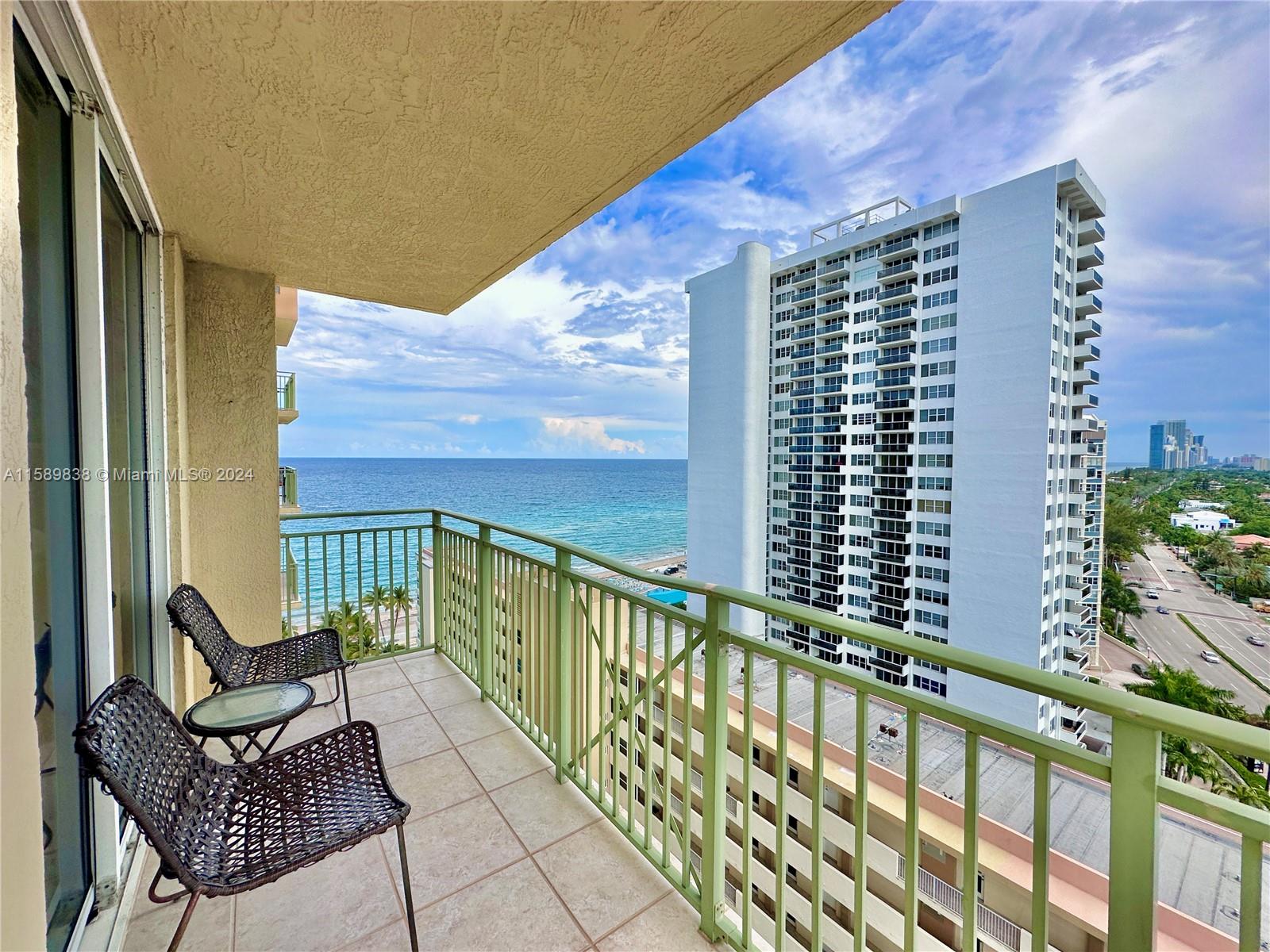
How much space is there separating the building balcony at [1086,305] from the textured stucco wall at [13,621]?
20064 mm

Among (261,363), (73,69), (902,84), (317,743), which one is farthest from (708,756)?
(902,84)

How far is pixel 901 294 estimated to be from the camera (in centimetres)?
1680

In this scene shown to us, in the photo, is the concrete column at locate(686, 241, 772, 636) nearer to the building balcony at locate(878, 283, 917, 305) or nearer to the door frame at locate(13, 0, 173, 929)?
the building balcony at locate(878, 283, 917, 305)

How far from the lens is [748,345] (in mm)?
20141

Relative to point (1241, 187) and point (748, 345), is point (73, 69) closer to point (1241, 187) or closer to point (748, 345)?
point (1241, 187)

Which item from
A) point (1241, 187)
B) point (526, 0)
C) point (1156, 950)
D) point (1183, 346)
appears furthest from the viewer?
point (1183, 346)

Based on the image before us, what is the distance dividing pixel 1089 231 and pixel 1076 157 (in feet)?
7.13

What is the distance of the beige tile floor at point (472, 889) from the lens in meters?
1.53

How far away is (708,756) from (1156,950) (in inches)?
38.0

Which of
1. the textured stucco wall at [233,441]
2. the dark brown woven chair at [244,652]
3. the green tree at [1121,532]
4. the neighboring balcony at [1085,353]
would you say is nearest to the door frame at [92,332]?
the dark brown woven chair at [244,652]

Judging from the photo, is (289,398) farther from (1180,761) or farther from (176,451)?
(1180,761)

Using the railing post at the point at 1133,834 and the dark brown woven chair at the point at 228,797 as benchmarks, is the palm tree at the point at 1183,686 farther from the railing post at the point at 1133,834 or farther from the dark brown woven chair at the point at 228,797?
the dark brown woven chair at the point at 228,797

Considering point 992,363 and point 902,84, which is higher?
point 902,84

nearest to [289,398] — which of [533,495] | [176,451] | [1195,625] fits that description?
[176,451]
